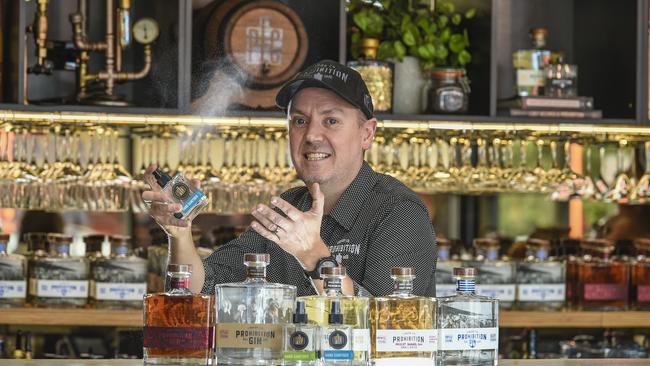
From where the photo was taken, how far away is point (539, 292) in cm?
443

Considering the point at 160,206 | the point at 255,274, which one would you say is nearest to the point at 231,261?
the point at 160,206

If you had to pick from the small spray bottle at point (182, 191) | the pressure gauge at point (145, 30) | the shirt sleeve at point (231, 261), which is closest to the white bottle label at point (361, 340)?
the small spray bottle at point (182, 191)

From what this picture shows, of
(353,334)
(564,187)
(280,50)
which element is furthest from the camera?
(564,187)

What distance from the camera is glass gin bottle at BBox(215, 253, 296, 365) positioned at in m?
1.91

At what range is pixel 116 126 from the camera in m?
4.23

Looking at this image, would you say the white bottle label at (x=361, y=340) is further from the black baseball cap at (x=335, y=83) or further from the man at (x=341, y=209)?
the black baseball cap at (x=335, y=83)

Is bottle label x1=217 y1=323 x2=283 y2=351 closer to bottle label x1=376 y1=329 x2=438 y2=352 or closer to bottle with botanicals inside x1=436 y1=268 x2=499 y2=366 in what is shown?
bottle label x1=376 y1=329 x2=438 y2=352

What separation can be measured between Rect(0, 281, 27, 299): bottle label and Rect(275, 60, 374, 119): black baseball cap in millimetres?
1637

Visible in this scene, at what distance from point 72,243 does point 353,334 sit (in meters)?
2.82

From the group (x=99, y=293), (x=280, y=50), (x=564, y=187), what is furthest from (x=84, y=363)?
(x=564, y=187)

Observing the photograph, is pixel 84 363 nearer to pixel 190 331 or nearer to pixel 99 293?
pixel 190 331

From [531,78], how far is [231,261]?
1.88 meters

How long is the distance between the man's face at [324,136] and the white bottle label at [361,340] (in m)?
1.02

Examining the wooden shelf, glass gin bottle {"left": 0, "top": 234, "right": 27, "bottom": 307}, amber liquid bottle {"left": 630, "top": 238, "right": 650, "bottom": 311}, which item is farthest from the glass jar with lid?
glass gin bottle {"left": 0, "top": 234, "right": 27, "bottom": 307}
